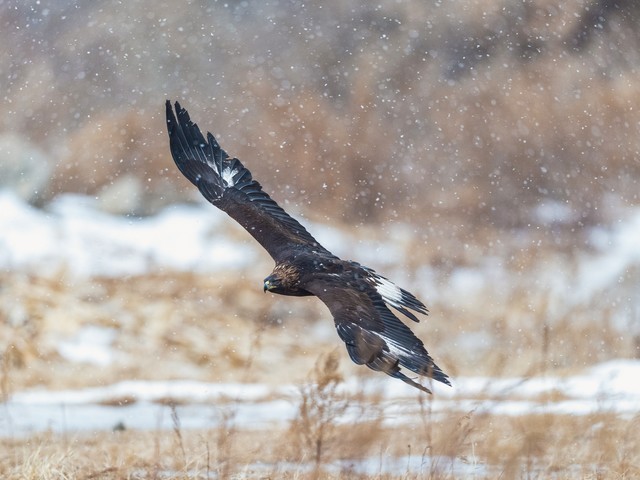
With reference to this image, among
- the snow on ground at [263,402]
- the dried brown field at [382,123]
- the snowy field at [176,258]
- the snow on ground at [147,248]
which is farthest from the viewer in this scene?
the dried brown field at [382,123]

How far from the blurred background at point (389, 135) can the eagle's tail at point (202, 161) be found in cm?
689

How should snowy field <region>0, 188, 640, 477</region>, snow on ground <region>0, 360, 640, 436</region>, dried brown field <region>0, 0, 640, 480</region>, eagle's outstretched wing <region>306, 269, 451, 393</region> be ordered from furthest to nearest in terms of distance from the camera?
1. dried brown field <region>0, 0, 640, 480</region>
2. snowy field <region>0, 188, 640, 477</region>
3. eagle's outstretched wing <region>306, 269, 451, 393</region>
4. snow on ground <region>0, 360, 640, 436</region>

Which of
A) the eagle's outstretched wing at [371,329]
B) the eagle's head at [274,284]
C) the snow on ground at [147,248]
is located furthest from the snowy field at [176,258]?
the eagle's outstretched wing at [371,329]

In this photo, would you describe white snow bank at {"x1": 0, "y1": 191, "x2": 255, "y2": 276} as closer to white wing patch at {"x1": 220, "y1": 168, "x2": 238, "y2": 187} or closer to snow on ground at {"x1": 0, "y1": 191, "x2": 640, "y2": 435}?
snow on ground at {"x1": 0, "y1": 191, "x2": 640, "y2": 435}

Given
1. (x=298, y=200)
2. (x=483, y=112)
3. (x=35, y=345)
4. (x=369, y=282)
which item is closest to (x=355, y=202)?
(x=298, y=200)

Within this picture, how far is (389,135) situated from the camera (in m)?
13.0

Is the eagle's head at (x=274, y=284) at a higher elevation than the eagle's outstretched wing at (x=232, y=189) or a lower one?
lower

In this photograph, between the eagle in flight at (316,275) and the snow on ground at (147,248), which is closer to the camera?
the eagle in flight at (316,275)

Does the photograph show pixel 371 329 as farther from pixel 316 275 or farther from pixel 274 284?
pixel 274 284

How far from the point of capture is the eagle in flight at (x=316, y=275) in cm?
339

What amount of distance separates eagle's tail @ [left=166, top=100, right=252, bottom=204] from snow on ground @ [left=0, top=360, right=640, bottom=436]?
117cm

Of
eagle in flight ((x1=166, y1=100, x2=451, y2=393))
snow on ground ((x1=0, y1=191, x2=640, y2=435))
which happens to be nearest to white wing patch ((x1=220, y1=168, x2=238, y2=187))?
eagle in flight ((x1=166, y1=100, x2=451, y2=393))

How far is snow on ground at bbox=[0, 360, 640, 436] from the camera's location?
2301 mm

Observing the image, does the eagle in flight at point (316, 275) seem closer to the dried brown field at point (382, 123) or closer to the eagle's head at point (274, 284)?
the eagle's head at point (274, 284)
